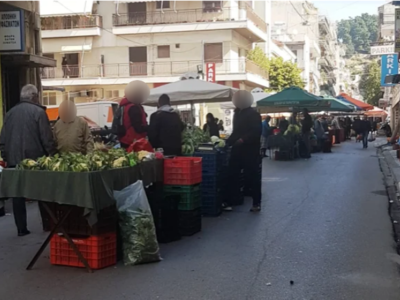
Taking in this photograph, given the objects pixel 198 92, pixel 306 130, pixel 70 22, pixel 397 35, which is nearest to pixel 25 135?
pixel 198 92

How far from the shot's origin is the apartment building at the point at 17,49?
13430 mm

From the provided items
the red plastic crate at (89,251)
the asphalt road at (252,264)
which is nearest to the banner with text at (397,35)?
the asphalt road at (252,264)

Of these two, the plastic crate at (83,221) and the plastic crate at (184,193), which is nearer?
the plastic crate at (83,221)

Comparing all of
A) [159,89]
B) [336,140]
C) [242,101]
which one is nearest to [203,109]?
[336,140]

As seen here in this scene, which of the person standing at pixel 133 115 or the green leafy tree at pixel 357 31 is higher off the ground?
the green leafy tree at pixel 357 31

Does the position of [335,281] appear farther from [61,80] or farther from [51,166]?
[61,80]

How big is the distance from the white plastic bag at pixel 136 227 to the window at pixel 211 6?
33.7m

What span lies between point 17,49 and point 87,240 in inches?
341

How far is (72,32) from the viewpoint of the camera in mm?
39219

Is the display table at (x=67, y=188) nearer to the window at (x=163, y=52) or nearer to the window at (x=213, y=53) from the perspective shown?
the window at (x=213, y=53)

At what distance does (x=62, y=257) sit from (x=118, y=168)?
1161 millimetres

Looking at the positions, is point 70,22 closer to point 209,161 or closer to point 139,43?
point 139,43

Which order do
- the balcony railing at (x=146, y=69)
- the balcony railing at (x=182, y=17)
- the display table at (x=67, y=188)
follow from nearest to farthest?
the display table at (x=67, y=188)
the balcony railing at (x=146, y=69)
the balcony railing at (x=182, y=17)

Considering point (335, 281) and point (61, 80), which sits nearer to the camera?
point (335, 281)
